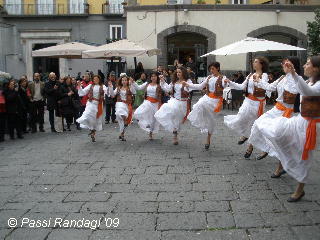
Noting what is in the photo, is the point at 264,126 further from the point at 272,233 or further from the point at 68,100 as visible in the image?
the point at 68,100

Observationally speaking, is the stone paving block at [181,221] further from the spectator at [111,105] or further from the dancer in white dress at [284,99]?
the spectator at [111,105]

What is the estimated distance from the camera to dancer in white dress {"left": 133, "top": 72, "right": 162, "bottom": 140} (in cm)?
1057

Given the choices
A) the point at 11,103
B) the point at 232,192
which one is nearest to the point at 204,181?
the point at 232,192

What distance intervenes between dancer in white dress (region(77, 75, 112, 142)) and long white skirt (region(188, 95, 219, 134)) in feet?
8.87

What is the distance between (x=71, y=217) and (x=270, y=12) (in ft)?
59.0

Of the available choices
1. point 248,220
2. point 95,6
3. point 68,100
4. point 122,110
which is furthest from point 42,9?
point 248,220

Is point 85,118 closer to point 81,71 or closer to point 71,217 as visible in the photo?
point 71,217

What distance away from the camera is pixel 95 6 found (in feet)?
102

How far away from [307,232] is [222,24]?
17.4 m

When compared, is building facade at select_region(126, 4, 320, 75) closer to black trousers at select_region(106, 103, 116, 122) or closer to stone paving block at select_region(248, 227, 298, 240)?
Answer: black trousers at select_region(106, 103, 116, 122)

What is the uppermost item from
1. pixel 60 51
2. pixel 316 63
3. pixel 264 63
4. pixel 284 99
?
pixel 60 51

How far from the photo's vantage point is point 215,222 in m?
4.90

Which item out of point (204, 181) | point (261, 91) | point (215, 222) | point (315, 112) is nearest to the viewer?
point (215, 222)

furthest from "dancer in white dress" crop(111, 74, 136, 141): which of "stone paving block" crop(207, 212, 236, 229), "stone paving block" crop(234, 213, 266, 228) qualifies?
"stone paving block" crop(234, 213, 266, 228)
